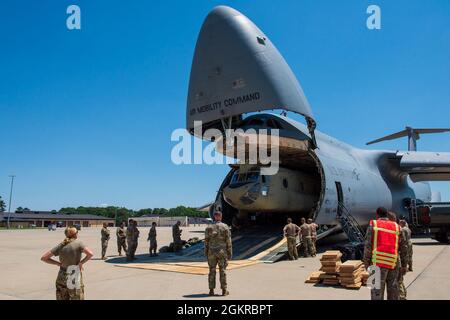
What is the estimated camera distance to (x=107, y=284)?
917 centimetres

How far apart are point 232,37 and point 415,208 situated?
1635 centimetres

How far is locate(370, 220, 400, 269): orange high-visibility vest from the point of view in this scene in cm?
584

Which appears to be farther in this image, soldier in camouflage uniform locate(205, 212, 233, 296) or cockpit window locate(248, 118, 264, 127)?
cockpit window locate(248, 118, 264, 127)

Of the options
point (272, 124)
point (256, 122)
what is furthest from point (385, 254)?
point (272, 124)

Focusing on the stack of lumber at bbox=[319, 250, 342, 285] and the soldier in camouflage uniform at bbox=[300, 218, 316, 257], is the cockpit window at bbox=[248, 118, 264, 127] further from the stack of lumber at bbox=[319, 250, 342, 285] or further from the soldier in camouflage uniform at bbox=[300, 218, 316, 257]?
the stack of lumber at bbox=[319, 250, 342, 285]

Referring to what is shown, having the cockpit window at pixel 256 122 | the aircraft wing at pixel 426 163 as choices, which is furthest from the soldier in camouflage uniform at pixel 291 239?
the aircraft wing at pixel 426 163

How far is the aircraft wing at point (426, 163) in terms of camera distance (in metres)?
23.7

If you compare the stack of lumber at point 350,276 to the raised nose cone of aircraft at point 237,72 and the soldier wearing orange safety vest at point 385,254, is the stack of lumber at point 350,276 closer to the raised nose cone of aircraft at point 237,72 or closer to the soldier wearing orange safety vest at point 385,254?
the soldier wearing orange safety vest at point 385,254

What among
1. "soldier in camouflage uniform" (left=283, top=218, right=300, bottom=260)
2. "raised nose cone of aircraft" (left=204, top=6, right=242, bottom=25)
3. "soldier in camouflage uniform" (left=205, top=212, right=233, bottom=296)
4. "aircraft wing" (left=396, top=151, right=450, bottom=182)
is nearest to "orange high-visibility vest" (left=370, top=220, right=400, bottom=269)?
"soldier in camouflage uniform" (left=205, top=212, right=233, bottom=296)

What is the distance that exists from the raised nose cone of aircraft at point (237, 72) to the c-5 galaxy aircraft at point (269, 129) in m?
0.03

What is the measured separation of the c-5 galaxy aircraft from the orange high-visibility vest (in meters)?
7.07

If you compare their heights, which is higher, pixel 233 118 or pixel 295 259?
pixel 233 118
